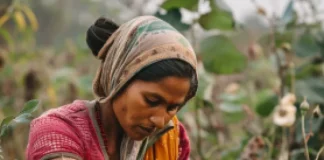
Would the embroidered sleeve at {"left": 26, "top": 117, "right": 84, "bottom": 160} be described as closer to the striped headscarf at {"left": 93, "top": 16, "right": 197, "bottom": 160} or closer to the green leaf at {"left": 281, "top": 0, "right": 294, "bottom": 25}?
the striped headscarf at {"left": 93, "top": 16, "right": 197, "bottom": 160}

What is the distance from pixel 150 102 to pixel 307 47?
1.94 meters

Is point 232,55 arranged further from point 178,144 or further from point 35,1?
point 35,1

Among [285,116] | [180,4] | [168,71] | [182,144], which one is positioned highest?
[168,71]

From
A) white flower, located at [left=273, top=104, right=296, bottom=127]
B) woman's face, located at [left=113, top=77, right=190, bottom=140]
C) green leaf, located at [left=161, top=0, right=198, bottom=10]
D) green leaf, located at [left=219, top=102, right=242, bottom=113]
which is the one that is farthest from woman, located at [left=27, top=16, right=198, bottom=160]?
green leaf, located at [left=219, top=102, right=242, bottom=113]

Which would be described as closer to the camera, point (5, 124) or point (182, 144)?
point (5, 124)

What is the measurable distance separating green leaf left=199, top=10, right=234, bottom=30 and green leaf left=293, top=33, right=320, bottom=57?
0.51 meters

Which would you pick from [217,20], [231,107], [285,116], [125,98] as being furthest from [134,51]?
[231,107]

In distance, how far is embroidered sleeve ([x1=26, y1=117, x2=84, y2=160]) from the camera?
1.82 m

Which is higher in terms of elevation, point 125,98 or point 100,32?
point 100,32

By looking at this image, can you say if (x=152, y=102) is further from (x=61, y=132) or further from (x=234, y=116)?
(x=234, y=116)

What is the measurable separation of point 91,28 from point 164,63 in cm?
33

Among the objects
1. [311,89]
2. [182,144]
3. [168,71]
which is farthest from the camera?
[311,89]

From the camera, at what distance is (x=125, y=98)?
1860 mm

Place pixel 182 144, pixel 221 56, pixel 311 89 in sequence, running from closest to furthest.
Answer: pixel 182 144
pixel 311 89
pixel 221 56
